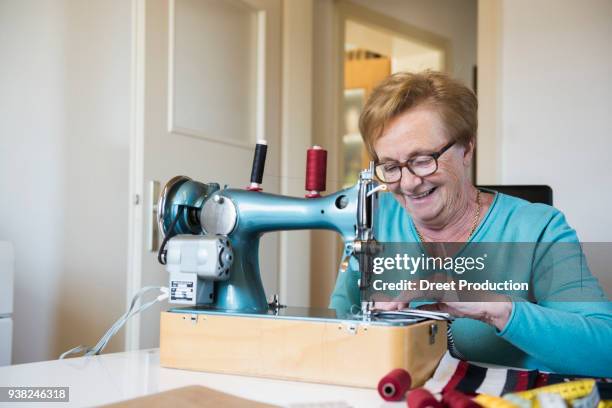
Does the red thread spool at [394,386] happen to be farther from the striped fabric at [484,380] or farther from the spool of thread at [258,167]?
the spool of thread at [258,167]

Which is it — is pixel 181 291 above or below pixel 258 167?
below

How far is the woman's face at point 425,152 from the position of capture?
51.4 inches

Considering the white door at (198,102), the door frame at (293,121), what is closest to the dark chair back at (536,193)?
the white door at (198,102)

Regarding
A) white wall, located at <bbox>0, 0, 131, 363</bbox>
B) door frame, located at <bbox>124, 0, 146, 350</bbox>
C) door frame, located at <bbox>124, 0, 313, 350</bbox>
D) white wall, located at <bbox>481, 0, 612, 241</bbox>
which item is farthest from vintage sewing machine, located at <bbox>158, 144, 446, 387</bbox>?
white wall, located at <bbox>481, 0, 612, 241</bbox>

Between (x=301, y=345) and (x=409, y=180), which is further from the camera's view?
(x=409, y=180)

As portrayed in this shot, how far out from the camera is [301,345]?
3.05ft

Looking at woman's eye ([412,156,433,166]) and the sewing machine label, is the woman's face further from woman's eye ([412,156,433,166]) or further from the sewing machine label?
the sewing machine label

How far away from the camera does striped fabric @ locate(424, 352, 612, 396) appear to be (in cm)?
84

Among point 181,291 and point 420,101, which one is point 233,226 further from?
point 420,101

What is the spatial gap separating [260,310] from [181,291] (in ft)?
0.44

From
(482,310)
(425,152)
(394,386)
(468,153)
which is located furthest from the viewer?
(468,153)

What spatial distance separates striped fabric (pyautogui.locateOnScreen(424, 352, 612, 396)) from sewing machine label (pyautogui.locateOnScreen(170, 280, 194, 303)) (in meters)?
0.40

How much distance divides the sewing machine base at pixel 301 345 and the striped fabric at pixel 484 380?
0.09 feet

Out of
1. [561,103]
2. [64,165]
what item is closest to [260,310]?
[64,165]
